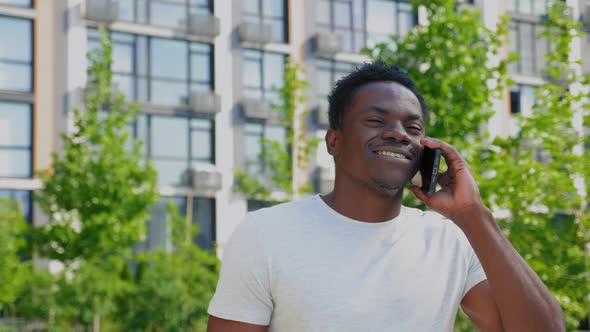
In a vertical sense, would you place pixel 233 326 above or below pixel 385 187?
below

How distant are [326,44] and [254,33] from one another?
101 inches

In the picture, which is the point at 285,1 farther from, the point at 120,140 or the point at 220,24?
the point at 120,140

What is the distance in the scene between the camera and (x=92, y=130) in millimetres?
21469

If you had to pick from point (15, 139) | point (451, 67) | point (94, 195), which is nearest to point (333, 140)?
point (451, 67)

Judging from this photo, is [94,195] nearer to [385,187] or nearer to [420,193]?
[420,193]

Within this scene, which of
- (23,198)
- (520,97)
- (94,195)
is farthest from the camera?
(520,97)

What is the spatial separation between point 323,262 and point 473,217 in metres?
0.49

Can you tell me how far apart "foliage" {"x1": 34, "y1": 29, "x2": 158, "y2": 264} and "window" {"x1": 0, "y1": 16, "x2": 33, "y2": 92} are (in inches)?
232

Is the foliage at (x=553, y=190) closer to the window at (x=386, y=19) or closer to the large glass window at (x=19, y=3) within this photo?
the window at (x=386, y=19)

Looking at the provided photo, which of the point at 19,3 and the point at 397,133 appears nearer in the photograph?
the point at 397,133

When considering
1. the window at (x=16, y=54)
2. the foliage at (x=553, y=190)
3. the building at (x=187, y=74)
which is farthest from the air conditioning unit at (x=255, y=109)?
the foliage at (x=553, y=190)

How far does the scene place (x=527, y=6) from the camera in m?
34.9

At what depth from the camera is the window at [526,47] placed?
112ft

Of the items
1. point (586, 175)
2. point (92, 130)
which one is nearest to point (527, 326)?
point (586, 175)
